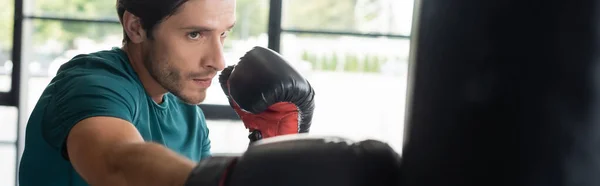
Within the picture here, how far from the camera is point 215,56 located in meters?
1.47

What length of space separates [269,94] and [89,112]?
1.77 feet

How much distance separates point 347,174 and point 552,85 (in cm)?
19

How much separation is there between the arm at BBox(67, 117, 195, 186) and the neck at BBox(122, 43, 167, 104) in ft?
1.69

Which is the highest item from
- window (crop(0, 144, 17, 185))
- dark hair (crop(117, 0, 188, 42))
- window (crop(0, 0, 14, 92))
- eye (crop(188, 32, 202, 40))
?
dark hair (crop(117, 0, 188, 42))

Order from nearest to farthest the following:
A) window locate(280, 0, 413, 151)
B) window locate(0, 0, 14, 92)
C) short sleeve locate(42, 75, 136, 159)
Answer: short sleeve locate(42, 75, 136, 159)
window locate(0, 0, 14, 92)
window locate(280, 0, 413, 151)

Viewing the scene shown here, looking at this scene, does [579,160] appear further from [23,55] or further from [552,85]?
[23,55]

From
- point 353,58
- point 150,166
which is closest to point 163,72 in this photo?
point 150,166

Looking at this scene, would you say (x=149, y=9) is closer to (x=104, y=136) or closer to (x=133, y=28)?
(x=133, y=28)

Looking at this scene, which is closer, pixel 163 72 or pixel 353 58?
pixel 163 72

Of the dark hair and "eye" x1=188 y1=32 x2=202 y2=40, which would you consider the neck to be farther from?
"eye" x1=188 y1=32 x2=202 y2=40

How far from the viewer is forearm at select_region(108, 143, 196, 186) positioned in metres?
0.71

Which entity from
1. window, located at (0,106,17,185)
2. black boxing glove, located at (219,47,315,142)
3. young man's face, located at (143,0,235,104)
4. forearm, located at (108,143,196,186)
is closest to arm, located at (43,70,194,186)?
forearm, located at (108,143,196,186)

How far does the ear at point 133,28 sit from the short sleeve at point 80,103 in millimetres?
312

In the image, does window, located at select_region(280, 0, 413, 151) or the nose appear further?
window, located at select_region(280, 0, 413, 151)
